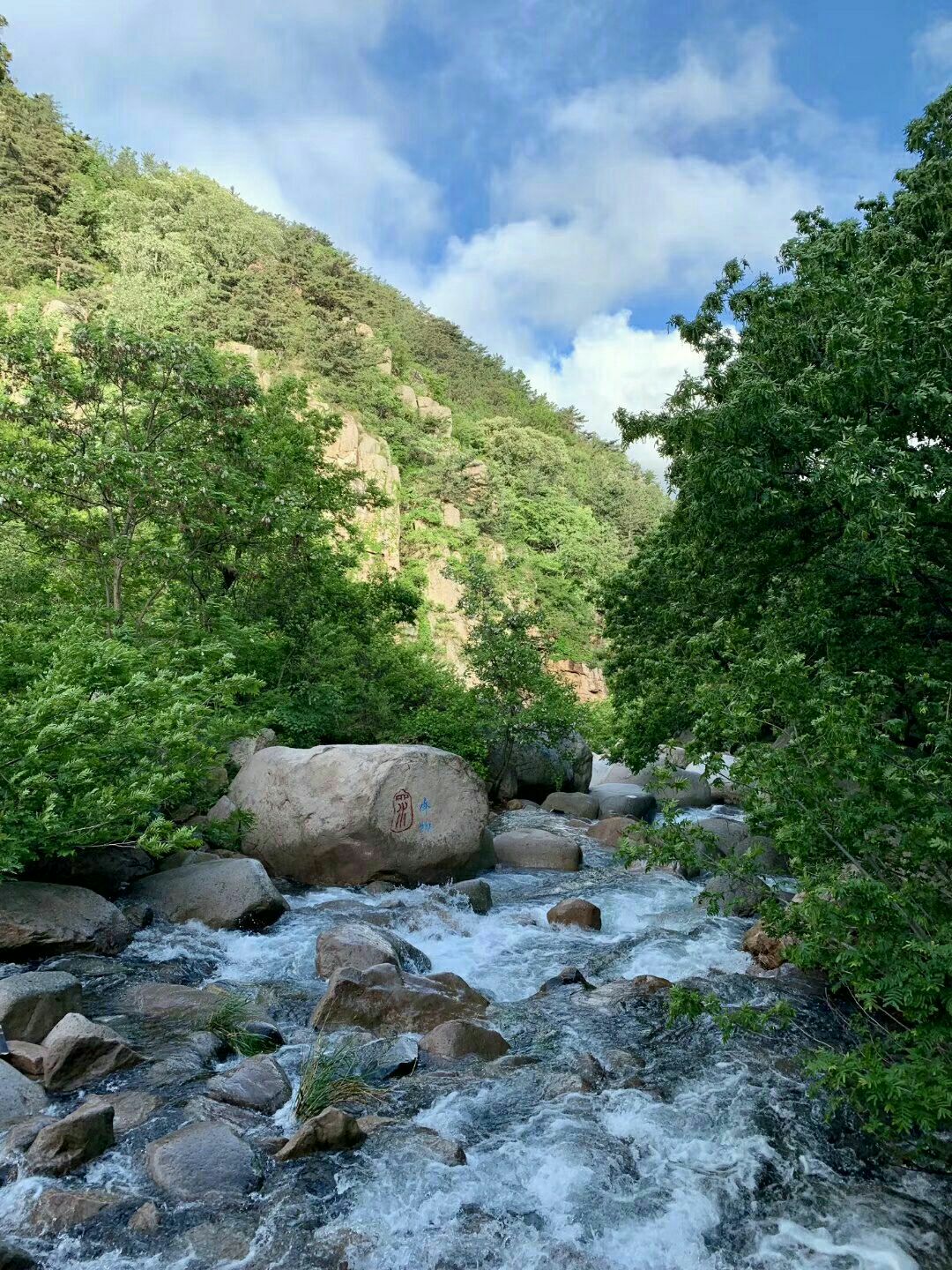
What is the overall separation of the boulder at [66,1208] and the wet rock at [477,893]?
680cm

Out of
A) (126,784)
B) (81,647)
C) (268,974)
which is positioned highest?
(81,647)

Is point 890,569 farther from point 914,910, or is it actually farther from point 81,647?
point 81,647

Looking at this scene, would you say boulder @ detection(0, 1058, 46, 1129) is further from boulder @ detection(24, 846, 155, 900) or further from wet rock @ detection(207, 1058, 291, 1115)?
boulder @ detection(24, 846, 155, 900)

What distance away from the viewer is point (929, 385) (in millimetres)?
7672

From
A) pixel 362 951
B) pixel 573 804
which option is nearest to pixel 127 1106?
pixel 362 951

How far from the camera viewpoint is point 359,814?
452 inches

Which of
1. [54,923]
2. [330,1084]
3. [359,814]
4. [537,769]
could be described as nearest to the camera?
[330,1084]

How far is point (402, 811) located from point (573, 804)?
990cm

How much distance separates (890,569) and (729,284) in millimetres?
9558

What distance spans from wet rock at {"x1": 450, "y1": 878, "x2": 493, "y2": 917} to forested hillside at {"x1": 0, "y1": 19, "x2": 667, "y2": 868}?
3.72 meters

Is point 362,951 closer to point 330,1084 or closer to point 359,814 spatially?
point 330,1084

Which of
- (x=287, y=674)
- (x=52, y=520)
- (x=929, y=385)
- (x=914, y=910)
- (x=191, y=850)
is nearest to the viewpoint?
(x=914, y=910)

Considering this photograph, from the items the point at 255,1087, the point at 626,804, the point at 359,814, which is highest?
the point at 359,814

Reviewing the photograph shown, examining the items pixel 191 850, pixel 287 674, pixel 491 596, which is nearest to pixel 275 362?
pixel 491 596
